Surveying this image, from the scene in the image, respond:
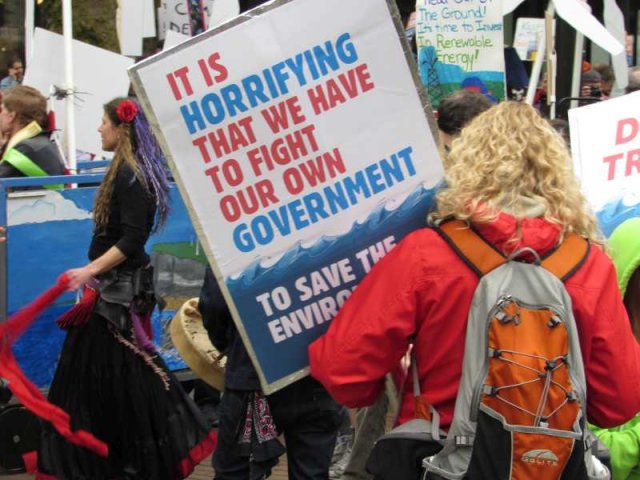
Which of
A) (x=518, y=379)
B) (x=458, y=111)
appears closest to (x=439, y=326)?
(x=518, y=379)

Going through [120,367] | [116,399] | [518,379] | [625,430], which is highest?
[518,379]

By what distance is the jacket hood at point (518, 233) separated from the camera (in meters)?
2.58

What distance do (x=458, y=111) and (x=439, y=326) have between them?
178cm

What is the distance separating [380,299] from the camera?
2625 mm

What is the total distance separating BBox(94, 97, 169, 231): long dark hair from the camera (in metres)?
4.60

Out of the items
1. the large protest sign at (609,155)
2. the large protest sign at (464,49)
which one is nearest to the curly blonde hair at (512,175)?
the large protest sign at (609,155)

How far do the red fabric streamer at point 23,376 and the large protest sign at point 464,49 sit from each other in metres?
5.12

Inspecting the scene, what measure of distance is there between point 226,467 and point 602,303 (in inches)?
71.2

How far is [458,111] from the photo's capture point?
423 centimetres

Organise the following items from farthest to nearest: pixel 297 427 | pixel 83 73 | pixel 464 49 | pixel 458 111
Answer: pixel 464 49 → pixel 83 73 → pixel 458 111 → pixel 297 427

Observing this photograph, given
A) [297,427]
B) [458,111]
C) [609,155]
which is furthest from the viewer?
[458,111]

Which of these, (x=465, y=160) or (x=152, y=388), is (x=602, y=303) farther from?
(x=152, y=388)

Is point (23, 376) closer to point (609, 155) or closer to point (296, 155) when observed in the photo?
point (296, 155)

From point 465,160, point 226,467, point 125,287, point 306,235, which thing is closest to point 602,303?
point 465,160
